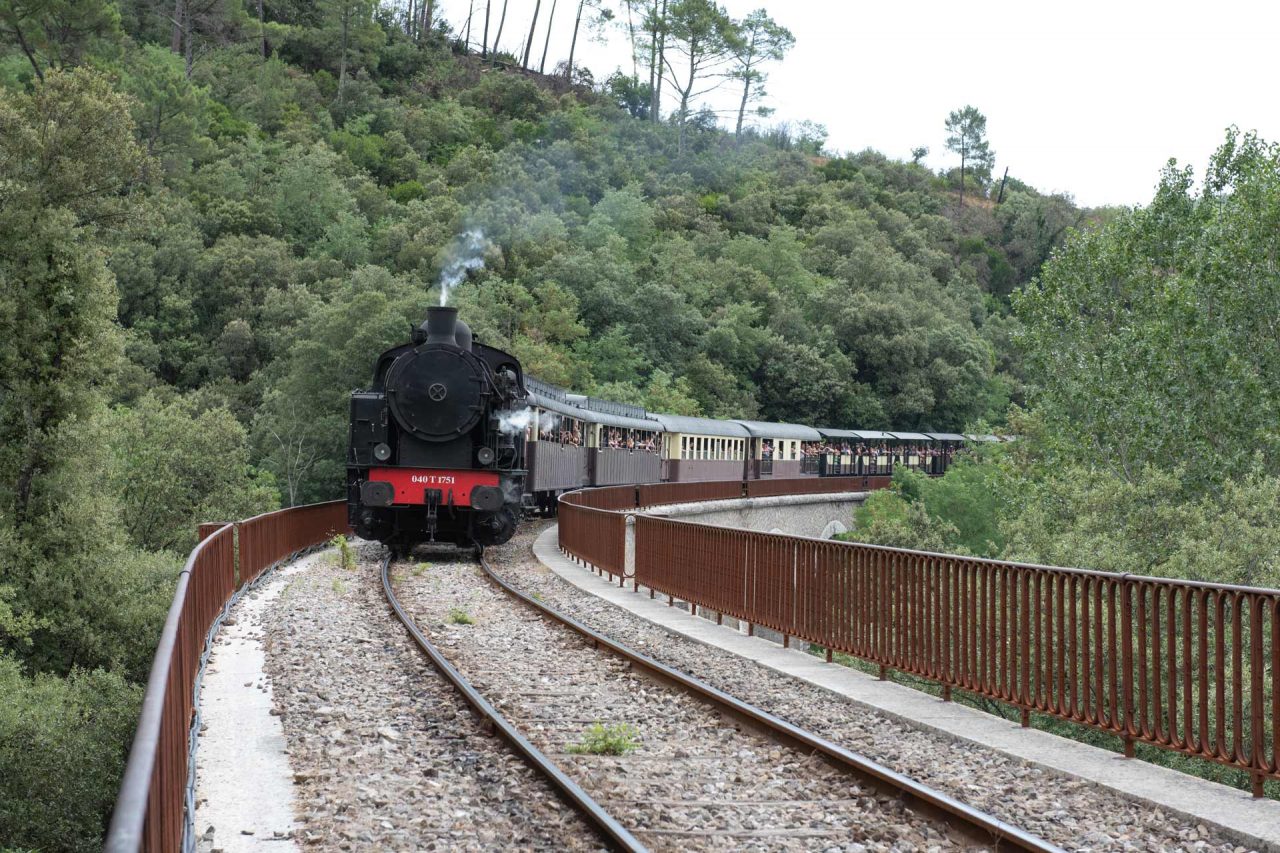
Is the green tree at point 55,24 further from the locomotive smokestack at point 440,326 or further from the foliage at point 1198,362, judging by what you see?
the foliage at point 1198,362

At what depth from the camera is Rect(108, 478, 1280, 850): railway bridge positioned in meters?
6.12

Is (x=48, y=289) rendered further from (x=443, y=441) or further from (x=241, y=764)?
(x=241, y=764)

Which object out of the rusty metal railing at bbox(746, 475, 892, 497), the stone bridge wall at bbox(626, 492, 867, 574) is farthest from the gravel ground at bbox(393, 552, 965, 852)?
the rusty metal railing at bbox(746, 475, 892, 497)

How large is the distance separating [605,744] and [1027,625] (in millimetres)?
3090

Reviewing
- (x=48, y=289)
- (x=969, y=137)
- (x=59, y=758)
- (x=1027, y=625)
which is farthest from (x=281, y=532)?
(x=969, y=137)

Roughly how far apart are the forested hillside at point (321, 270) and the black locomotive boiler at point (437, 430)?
529 cm

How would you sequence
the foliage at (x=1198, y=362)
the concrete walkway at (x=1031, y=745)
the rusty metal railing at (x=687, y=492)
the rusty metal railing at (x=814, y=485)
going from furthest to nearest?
1. the rusty metal railing at (x=814, y=485)
2. the rusty metal railing at (x=687, y=492)
3. the foliage at (x=1198, y=362)
4. the concrete walkway at (x=1031, y=745)

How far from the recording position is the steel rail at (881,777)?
18.9 feet

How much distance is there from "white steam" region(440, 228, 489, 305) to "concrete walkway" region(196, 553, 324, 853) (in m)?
18.4

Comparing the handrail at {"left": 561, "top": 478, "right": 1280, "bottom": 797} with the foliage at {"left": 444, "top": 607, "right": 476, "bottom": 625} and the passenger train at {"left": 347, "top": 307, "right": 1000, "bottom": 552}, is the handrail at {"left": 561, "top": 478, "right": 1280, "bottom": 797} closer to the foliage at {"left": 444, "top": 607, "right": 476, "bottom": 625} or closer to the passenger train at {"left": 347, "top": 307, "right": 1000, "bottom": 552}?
the foliage at {"left": 444, "top": 607, "right": 476, "bottom": 625}

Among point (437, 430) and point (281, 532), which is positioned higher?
point (437, 430)

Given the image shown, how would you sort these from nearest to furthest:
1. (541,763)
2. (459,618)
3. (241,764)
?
(541,763)
(241,764)
(459,618)

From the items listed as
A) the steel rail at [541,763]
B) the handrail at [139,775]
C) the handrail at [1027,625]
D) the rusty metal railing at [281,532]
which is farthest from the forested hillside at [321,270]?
the handrail at [139,775]

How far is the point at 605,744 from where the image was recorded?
25.8 ft
